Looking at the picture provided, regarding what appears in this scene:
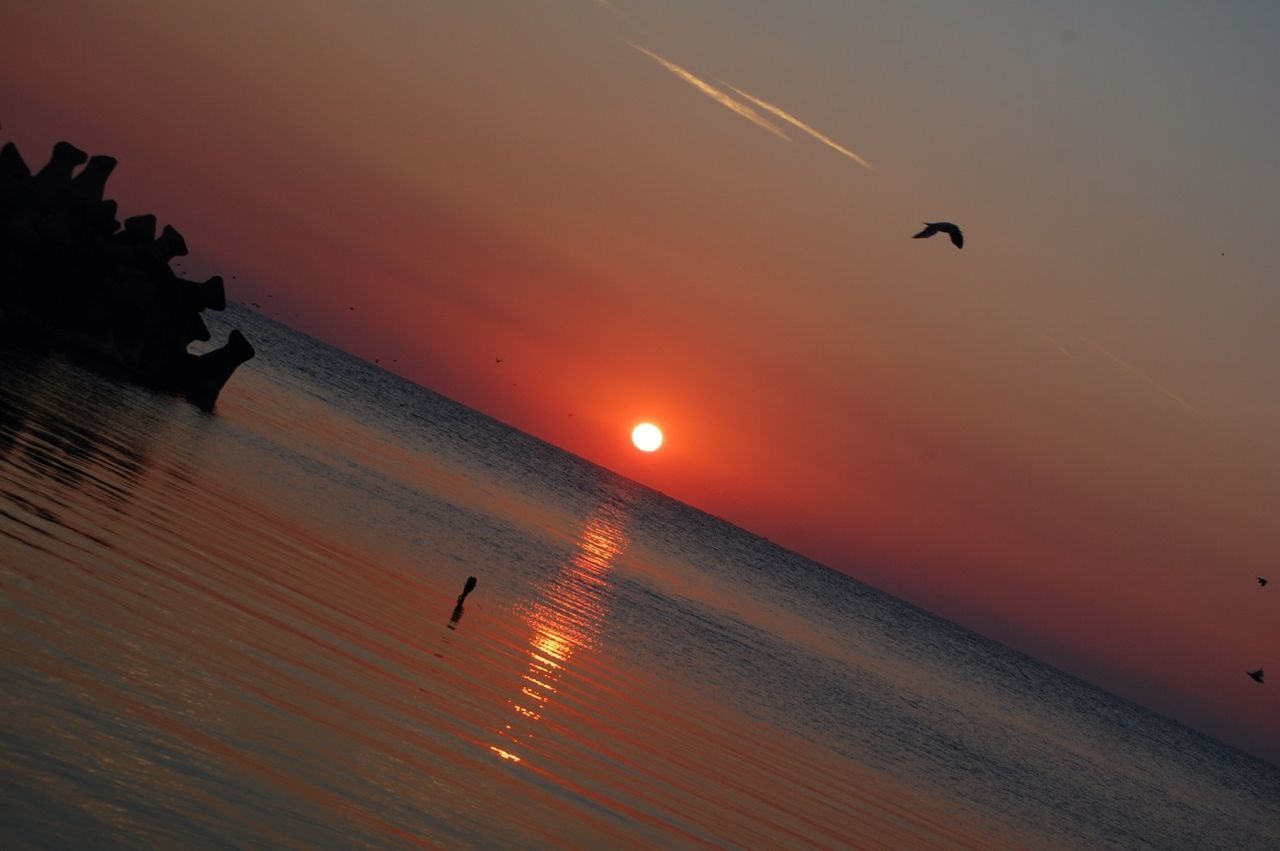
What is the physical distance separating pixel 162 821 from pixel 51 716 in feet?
6.81

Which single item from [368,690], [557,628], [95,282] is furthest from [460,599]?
[95,282]

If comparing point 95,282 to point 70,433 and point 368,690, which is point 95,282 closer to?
point 70,433

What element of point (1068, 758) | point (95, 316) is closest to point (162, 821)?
point (95, 316)

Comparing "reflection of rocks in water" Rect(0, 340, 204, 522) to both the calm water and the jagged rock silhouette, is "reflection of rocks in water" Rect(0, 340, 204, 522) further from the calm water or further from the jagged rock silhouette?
the jagged rock silhouette

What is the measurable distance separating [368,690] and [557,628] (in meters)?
15.9

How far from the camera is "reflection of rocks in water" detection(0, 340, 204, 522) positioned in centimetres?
2316

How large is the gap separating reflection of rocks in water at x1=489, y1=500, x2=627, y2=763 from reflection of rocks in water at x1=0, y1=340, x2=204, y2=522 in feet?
29.6

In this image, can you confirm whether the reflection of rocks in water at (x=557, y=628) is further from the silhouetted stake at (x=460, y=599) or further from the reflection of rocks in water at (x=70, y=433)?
the reflection of rocks in water at (x=70, y=433)

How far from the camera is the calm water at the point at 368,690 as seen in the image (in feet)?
41.4

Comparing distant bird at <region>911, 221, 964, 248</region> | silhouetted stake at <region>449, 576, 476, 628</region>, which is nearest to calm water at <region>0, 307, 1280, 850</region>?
silhouetted stake at <region>449, 576, 476, 628</region>

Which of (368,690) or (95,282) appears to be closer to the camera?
(368,690)

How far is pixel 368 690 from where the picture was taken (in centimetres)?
1828

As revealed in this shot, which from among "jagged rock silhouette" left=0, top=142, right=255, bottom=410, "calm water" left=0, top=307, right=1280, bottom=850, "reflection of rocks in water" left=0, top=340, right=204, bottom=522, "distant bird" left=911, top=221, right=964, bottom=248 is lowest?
"calm water" left=0, top=307, right=1280, bottom=850

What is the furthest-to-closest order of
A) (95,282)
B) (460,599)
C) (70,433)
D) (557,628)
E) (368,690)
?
(95,282), (557,628), (70,433), (460,599), (368,690)
